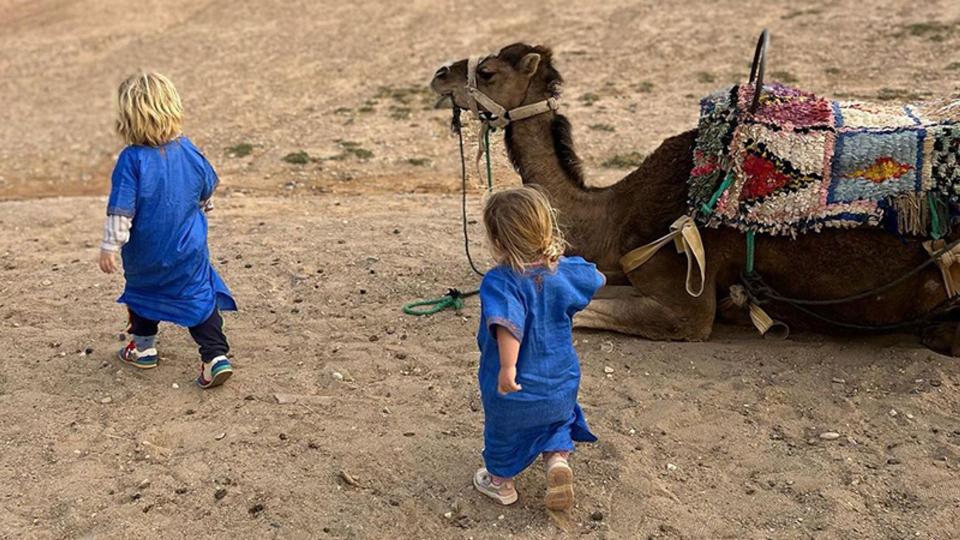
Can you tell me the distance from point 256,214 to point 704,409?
5.79 m

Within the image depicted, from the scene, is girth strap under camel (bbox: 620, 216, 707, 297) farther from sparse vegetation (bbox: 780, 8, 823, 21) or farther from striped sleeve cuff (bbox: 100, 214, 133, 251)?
sparse vegetation (bbox: 780, 8, 823, 21)

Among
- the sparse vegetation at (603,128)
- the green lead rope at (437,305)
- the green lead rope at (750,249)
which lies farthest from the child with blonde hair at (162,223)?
the sparse vegetation at (603,128)

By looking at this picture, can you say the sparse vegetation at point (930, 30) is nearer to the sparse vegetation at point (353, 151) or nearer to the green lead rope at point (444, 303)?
the sparse vegetation at point (353, 151)

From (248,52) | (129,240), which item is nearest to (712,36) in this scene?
(248,52)

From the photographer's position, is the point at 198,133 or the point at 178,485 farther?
the point at 198,133

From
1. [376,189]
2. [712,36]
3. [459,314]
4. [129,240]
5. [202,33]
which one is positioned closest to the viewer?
[129,240]

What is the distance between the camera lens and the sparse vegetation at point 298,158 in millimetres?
12323

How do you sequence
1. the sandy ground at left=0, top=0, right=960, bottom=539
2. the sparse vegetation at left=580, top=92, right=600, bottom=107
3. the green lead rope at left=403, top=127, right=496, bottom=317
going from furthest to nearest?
1. the sparse vegetation at left=580, top=92, right=600, bottom=107
2. the green lead rope at left=403, top=127, right=496, bottom=317
3. the sandy ground at left=0, top=0, right=960, bottom=539

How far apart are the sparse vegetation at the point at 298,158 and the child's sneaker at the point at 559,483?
8.79 metres

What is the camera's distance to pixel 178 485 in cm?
465

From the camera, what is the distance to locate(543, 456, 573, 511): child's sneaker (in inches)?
162

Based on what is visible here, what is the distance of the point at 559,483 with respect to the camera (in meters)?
4.14

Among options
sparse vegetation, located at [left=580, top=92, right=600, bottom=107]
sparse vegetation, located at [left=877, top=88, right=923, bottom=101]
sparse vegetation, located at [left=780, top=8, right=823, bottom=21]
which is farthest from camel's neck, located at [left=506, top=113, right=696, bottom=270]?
sparse vegetation, located at [left=780, top=8, right=823, bottom=21]

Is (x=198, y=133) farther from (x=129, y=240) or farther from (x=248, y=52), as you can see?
(x=129, y=240)
